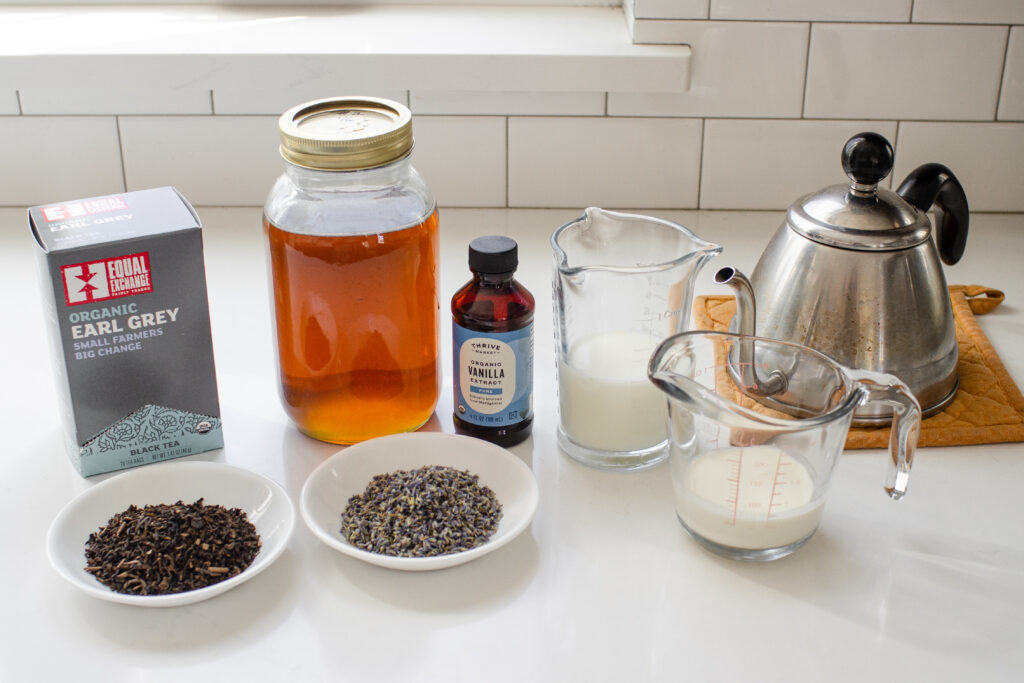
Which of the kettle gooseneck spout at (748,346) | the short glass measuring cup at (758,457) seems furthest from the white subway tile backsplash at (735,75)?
the short glass measuring cup at (758,457)

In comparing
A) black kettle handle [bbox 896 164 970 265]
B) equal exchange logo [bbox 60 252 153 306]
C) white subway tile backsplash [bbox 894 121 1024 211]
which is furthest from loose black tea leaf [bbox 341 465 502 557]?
white subway tile backsplash [bbox 894 121 1024 211]

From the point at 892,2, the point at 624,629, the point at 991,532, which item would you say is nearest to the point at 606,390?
the point at 624,629

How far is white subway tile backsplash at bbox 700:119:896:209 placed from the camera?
1.43 m

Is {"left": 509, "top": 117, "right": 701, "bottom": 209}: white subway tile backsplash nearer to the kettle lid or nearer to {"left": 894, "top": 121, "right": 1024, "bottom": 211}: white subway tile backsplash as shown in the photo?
{"left": 894, "top": 121, "right": 1024, "bottom": 211}: white subway tile backsplash

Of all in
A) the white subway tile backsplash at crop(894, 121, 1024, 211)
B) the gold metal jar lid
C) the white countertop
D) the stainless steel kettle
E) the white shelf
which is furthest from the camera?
the white subway tile backsplash at crop(894, 121, 1024, 211)

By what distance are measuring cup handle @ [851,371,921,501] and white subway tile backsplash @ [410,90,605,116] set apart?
2.35 ft

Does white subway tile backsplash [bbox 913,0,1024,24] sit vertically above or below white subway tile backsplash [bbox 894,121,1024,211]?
above

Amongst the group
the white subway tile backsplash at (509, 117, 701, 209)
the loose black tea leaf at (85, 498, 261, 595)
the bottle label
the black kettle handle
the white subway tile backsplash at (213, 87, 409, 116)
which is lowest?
the loose black tea leaf at (85, 498, 261, 595)

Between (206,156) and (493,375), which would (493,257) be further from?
(206,156)

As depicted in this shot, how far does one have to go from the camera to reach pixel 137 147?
1.45 m

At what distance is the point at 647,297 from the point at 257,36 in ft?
2.48

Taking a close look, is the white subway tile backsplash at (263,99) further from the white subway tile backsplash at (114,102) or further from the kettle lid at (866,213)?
the kettle lid at (866,213)

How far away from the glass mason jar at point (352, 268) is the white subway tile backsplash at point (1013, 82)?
0.88 metres

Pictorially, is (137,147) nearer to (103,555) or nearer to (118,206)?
(118,206)
